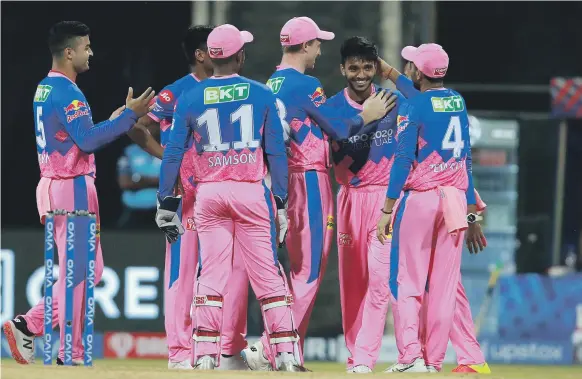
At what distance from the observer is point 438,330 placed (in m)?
10.2

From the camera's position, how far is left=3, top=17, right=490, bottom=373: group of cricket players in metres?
9.74

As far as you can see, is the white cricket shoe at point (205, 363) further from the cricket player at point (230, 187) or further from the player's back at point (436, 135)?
the player's back at point (436, 135)

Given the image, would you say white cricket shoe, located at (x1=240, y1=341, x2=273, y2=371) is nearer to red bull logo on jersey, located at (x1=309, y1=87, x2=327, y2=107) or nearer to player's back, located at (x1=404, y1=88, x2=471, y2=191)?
player's back, located at (x1=404, y1=88, x2=471, y2=191)

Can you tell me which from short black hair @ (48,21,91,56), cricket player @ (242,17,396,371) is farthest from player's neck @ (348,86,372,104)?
short black hair @ (48,21,91,56)

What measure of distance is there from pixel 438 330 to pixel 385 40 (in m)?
5.19

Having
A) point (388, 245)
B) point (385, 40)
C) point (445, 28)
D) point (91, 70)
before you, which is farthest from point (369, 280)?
point (445, 28)

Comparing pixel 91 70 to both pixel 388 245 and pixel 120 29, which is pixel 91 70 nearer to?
pixel 120 29

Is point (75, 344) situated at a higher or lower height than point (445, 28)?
lower

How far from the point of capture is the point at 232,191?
31.8ft

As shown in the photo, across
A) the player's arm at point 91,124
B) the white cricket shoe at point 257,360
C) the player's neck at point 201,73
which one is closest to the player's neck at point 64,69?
the player's arm at point 91,124

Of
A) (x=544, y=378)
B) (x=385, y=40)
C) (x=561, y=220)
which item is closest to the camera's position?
(x=544, y=378)

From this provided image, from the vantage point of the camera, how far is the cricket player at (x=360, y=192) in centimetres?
1062

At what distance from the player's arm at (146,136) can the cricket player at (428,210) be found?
1.96 metres

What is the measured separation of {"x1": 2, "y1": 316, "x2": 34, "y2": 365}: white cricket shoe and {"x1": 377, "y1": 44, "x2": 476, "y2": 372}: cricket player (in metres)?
2.75
